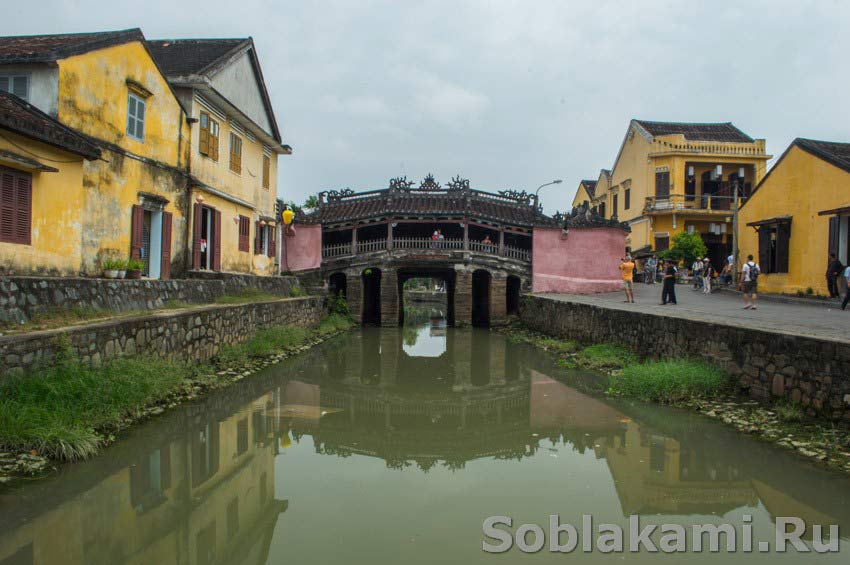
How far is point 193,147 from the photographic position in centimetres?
1454

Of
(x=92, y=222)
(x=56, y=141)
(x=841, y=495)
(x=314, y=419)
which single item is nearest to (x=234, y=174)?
(x=92, y=222)

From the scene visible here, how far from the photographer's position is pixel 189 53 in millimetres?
16500

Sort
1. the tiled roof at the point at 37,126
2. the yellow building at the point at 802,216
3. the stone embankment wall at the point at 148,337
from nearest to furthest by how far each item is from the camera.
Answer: the stone embankment wall at the point at 148,337, the tiled roof at the point at 37,126, the yellow building at the point at 802,216

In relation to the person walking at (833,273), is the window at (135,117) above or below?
above

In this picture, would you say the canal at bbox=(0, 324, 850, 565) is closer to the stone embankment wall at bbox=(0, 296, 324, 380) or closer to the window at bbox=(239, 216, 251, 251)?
the stone embankment wall at bbox=(0, 296, 324, 380)

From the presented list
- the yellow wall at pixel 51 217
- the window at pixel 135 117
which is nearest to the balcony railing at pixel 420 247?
the window at pixel 135 117

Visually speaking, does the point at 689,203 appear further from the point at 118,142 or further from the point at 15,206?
the point at 15,206

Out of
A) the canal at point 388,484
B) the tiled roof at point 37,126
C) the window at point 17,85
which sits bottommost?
the canal at point 388,484

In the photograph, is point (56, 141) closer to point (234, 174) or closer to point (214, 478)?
point (214, 478)

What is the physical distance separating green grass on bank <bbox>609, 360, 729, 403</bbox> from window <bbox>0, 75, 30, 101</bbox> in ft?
35.5

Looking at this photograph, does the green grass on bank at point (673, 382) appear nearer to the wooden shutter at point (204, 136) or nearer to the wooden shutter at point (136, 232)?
the wooden shutter at point (136, 232)

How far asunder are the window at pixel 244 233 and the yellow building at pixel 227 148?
2 centimetres

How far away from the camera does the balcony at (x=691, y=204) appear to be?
2995 cm

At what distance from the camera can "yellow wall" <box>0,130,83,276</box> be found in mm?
8836
